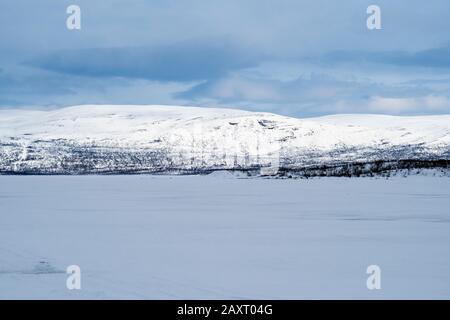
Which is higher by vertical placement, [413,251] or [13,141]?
[13,141]

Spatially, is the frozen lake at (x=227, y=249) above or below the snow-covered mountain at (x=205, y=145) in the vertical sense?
A: below

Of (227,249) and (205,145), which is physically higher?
(205,145)

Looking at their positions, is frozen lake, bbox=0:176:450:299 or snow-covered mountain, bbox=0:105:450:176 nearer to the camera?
frozen lake, bbox=0:176:450:299

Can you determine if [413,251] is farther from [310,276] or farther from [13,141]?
[13,141]

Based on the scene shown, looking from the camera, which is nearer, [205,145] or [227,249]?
[227,249]

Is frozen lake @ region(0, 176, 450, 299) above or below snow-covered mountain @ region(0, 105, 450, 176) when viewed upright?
below

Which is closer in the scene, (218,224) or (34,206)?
(218,224)

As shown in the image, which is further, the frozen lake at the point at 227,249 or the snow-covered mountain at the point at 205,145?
the snow-covered mountain at the point at 205,145
